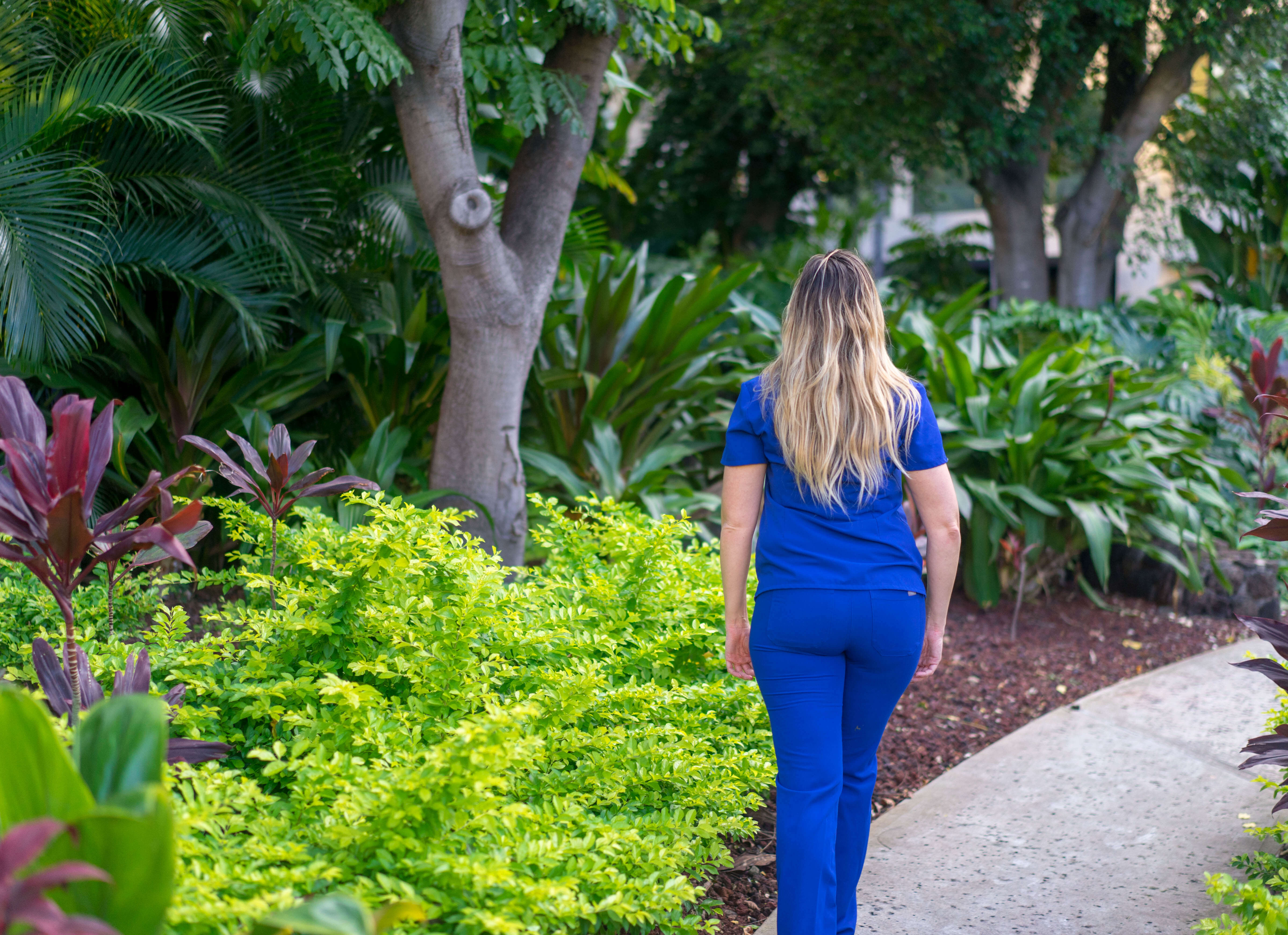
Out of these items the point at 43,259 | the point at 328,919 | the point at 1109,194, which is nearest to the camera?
the point at 328,919

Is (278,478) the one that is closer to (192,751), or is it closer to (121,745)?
(192,751)

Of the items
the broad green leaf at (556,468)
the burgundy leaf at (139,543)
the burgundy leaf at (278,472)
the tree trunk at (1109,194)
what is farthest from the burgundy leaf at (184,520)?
the tree trunk at (1109,194)

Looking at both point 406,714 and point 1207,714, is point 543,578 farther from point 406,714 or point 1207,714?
point 1207,714

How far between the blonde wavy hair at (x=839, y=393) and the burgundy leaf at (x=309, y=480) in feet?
3.90

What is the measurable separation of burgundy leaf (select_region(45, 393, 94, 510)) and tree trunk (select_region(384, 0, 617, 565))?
2.04 meters

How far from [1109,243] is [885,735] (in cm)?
814

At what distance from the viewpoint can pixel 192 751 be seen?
200 centimetres

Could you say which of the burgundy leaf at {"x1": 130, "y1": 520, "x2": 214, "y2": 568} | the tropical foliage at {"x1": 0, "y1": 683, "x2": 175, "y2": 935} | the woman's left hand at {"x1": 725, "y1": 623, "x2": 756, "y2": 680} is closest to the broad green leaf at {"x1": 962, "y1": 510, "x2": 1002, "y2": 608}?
the woman's left hand at {"x1": 725, "y1": 623, "x2": 756, "y2": 680}

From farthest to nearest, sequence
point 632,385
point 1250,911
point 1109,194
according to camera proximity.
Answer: point 1109,194, point 632,385, point 1250,911

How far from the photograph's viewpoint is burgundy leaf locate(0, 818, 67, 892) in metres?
1.17

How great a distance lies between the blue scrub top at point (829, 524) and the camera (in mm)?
2217

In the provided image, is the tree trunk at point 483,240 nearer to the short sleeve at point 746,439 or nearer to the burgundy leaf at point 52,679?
the short sleeve at point 746,439

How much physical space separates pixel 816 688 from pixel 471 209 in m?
2.33

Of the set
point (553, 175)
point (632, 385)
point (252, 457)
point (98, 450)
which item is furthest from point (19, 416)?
point (632, 385)
